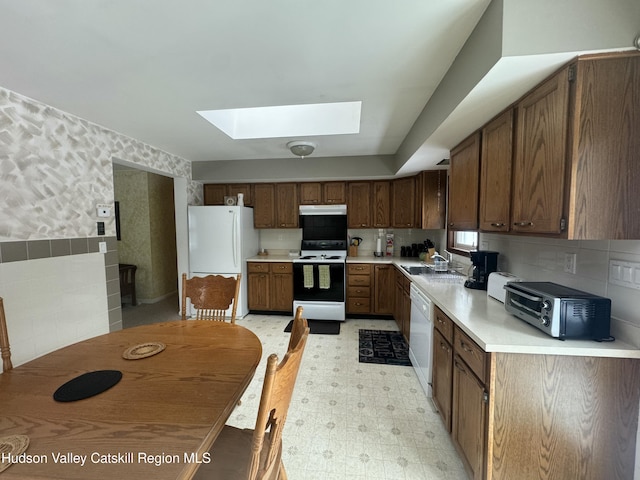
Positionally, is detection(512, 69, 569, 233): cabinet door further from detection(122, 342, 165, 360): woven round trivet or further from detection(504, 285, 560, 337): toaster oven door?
detection(122, 342, 165, 360): woven round trivet

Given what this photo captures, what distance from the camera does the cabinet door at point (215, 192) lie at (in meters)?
4.22

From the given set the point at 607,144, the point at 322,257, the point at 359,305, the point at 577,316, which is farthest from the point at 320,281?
the point at 607,144

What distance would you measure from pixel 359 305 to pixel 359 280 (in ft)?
1.26

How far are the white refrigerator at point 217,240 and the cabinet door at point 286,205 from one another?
25.4 inches

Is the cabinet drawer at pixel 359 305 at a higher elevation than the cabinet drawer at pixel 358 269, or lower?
lower

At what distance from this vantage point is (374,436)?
1732 mm

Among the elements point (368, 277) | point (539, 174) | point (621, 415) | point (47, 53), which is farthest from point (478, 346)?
point (47, 53)

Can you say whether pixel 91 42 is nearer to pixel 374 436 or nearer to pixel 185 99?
pixel 185 99

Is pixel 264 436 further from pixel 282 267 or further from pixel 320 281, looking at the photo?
pixel 282 267

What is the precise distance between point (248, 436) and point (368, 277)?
111 inches

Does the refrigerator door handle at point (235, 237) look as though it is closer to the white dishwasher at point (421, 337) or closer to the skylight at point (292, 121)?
the skylight at point (292, 121)

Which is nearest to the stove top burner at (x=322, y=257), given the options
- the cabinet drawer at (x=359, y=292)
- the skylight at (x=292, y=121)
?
the cabinet drawer at (x=359, y=292)

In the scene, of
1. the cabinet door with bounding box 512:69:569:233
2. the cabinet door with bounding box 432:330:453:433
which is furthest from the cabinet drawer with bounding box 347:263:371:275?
the cabinet door with bounding box 512:69:569:233

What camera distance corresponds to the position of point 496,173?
65.4 inches
